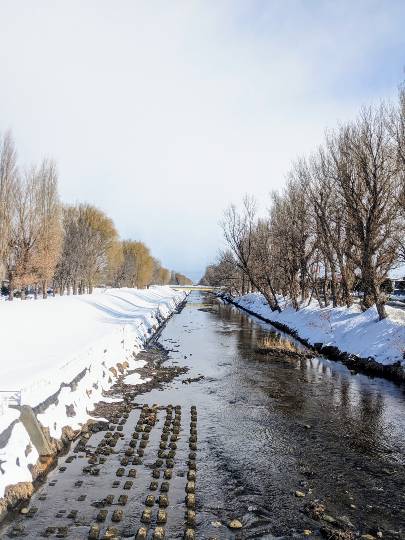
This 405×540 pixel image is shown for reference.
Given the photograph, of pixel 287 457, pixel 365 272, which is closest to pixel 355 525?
pixel 287 457

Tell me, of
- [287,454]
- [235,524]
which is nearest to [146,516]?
[235,524]

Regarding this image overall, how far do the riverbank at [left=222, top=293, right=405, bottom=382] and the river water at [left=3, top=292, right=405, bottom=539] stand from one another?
44.4 inches

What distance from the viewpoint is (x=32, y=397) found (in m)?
8.99

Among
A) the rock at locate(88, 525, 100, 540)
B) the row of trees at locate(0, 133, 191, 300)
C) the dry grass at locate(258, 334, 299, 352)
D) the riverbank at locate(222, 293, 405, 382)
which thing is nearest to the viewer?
the rock at locate(88, 525, 100, 540)

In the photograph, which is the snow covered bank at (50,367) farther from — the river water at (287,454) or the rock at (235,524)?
the rock at (235,524)

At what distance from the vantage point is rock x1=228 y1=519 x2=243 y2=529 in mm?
6512

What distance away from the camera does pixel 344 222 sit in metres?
25.7

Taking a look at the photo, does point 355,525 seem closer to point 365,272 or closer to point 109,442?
point 109,442

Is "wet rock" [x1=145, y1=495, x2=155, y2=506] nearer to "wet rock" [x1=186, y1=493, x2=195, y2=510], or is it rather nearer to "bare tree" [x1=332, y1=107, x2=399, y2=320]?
"wet rock" [x1=186, y1=493, x2=195, y2=510]

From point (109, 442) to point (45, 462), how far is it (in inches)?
61.5

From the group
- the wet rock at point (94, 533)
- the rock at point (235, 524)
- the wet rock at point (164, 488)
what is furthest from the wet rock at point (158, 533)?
the wet rock at point (164, 488)

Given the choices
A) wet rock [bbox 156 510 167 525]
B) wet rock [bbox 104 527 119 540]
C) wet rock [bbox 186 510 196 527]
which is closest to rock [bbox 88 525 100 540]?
wet rock [bbox 104 527 119 540]

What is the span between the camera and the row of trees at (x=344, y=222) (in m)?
22.2

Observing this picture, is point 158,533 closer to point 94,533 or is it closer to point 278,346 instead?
point 94,533
